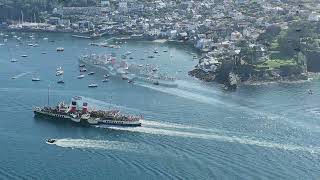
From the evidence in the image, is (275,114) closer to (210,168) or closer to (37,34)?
(210,168)

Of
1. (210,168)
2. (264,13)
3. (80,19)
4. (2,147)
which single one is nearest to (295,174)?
(210,168)

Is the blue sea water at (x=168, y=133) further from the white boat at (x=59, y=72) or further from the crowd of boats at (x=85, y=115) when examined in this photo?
the white boat at (x=59, y=72)

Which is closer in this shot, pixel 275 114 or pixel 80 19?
pixel 275 114

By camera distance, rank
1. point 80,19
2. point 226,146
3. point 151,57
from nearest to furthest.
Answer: point 226,146 < point 151,57 < point 80,19

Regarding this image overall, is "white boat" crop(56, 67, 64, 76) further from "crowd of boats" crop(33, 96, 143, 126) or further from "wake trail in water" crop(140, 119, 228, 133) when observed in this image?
"wake trail in water" crop(140, 119, 228, 133)

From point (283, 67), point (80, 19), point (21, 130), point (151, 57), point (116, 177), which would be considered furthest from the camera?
point (80, 19)

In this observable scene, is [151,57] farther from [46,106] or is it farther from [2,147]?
[2,147]

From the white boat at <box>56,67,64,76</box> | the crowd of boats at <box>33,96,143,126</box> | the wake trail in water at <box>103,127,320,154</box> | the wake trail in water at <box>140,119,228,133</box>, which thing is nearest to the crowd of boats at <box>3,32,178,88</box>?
the white boat at <box>56,67,64,76</box>
